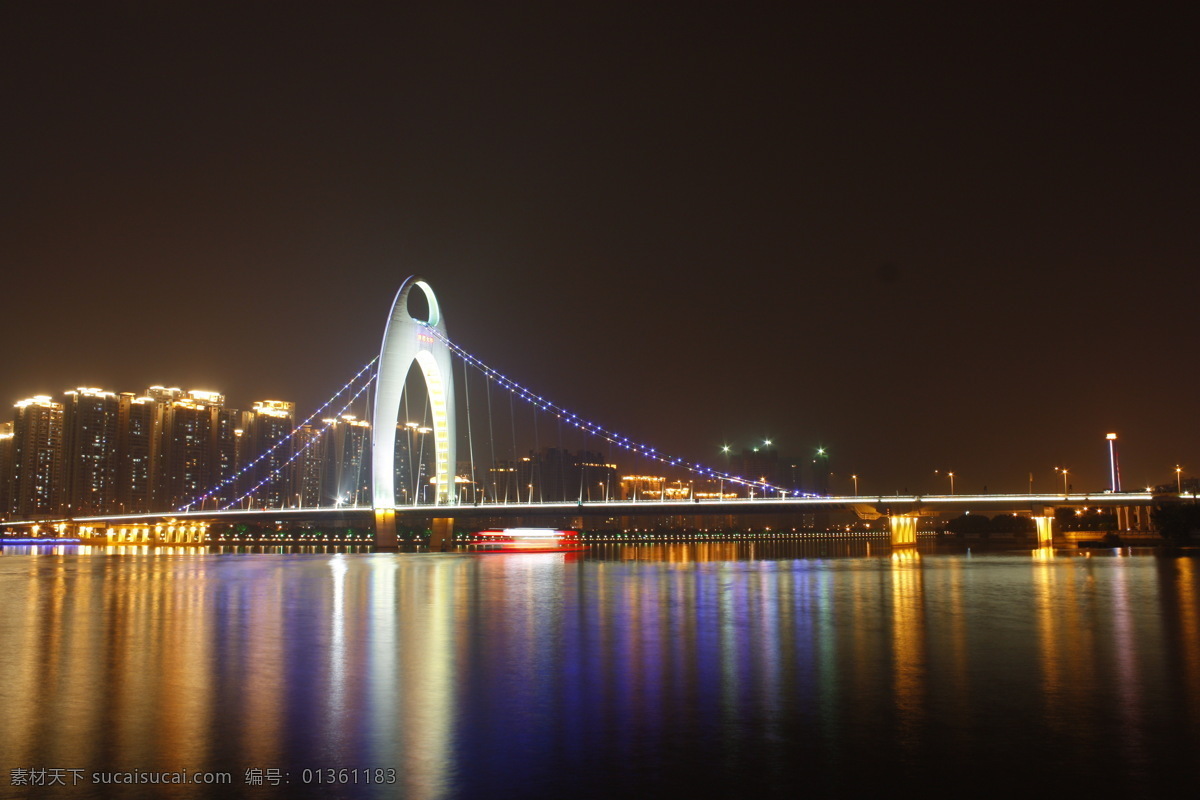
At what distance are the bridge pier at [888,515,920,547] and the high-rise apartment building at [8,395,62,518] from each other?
78.7m

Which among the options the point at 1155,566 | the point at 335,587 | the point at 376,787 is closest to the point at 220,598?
the point at 335,587

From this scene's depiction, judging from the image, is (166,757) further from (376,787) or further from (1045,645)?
(1045,645)

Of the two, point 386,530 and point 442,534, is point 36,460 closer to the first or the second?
point 442,534

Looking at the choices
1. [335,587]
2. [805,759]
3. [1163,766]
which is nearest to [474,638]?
[805,759]

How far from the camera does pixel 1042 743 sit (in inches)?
269

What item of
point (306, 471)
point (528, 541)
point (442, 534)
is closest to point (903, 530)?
point (528, 541)

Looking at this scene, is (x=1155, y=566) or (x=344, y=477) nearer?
(x=1155, y=566)

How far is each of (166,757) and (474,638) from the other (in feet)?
21.9

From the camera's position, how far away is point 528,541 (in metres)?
53.9

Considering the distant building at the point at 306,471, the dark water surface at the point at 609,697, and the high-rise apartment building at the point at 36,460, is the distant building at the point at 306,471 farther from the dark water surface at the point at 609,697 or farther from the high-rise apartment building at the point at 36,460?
the dark water surface at the point at 609,697

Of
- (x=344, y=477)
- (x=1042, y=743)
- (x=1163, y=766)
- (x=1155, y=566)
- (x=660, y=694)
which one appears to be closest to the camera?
(x=1163, y=766)

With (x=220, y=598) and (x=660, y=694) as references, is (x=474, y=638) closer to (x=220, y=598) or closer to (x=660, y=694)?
(x=660, y=694)

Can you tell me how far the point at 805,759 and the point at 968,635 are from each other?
7.30 m

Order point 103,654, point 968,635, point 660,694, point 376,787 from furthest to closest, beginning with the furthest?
point 968,635 < point 103,654 < point 660,694 < point 376,787
